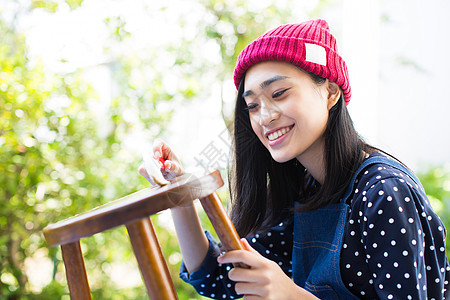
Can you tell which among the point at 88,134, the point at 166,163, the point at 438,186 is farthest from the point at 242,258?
the point at 438,186

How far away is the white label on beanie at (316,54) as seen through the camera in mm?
832

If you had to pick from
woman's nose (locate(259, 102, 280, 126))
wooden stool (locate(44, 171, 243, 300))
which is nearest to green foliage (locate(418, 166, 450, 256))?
woman's nose (locate(259, 102, 280, 126))

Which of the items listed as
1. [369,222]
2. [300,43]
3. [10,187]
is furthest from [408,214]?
[10,187]

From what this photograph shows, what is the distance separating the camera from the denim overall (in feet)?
2.76

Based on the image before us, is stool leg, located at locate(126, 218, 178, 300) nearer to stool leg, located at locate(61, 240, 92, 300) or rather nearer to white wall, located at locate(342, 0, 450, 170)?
stool leg, located at locate(61, 240, 92, 300)

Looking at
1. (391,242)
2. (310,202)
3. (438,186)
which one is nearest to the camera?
(391,242)

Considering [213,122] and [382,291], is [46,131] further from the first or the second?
[382,291]

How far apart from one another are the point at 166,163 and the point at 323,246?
1.28 feet

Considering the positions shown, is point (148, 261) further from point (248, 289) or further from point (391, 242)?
point (391, 242)

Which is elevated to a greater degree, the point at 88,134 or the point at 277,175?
the point at 88,134

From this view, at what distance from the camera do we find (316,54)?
842 millimetres

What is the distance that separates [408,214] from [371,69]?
1.19 meters

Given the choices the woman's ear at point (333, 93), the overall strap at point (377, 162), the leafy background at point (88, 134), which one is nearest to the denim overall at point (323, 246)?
the overall strap at point (377, 162)

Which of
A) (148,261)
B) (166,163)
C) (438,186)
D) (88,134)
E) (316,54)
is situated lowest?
(438,186)
